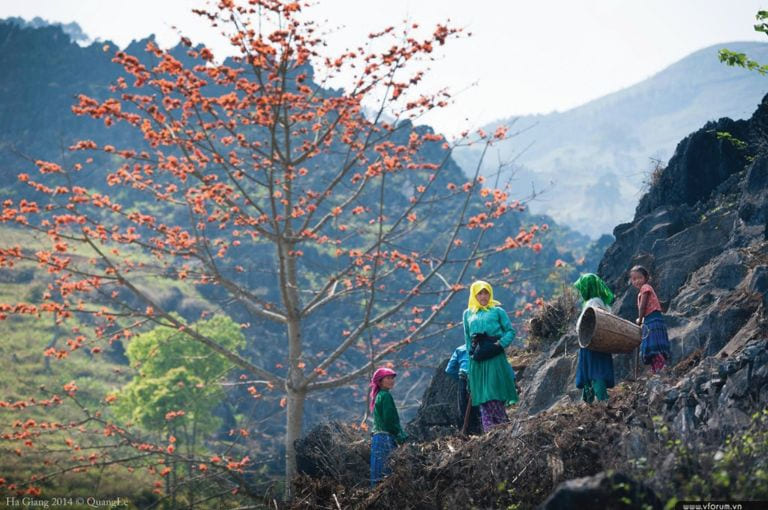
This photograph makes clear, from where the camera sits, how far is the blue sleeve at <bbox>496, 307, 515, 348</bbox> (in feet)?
26.9

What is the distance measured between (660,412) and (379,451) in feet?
10.2

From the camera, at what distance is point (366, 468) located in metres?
8.60

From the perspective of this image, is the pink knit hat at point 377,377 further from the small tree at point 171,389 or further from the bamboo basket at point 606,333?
the small tree at point 171,389

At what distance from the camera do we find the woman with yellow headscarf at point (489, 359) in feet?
26.8

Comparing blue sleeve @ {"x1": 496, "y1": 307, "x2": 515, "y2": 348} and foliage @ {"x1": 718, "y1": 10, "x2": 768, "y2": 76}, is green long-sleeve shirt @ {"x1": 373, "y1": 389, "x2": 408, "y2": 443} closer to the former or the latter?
blue sleeve @ {"x1": 496, "y1": 307, "x2": 515, "y2": 348}

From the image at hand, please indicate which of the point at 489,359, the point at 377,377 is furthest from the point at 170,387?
the point at 489,359

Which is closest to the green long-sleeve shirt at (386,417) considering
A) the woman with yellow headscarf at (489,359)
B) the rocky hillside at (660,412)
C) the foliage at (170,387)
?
the rocky hillside at (660,412)

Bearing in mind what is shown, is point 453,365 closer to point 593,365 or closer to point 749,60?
point 593,365

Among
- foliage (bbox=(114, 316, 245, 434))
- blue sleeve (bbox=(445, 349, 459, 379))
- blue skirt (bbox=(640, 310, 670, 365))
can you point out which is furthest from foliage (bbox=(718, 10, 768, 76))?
foliage (bbox=(114, 316, 245, 434))

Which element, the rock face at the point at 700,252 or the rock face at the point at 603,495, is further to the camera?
the rock face at the point at 700,252

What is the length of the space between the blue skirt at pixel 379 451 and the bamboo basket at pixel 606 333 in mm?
Answer: 2448

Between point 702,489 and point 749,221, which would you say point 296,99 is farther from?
point 702,489

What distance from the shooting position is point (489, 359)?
27.3 ft

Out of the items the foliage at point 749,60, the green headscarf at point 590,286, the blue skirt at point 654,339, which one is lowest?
the blue skirt at point 654,339
